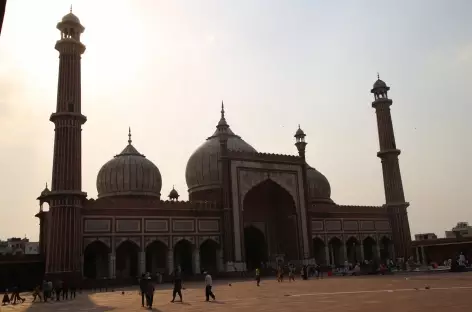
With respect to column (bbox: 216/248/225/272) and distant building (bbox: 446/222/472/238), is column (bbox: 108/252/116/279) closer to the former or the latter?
column (bbox: 216/248/225/272)

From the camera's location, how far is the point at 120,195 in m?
29.9

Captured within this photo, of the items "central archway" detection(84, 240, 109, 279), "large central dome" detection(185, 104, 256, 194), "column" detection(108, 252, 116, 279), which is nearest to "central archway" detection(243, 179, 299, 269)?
"large central dome" detection(185, 104, 256, 194)

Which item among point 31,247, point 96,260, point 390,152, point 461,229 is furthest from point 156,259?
point 461,229

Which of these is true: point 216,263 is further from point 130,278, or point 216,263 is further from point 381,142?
point 381,142

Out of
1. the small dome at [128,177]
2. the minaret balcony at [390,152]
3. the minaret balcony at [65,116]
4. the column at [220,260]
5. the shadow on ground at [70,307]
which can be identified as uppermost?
the minaret balcony at [65,116]

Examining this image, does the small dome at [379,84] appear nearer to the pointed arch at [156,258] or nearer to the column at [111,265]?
the pointed arch at [156,258]

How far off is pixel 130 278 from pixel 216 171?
10.7 meters

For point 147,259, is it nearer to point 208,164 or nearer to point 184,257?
point 184,257

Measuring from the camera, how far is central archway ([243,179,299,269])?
30734 mm

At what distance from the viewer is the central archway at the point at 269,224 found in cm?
3073

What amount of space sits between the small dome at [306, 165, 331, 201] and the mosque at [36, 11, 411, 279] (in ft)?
0.47

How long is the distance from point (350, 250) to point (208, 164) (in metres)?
12.6

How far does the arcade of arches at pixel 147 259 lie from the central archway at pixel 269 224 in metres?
3.27

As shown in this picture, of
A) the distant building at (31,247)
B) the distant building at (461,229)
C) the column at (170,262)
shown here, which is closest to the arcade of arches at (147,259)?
the column at (170,262)
